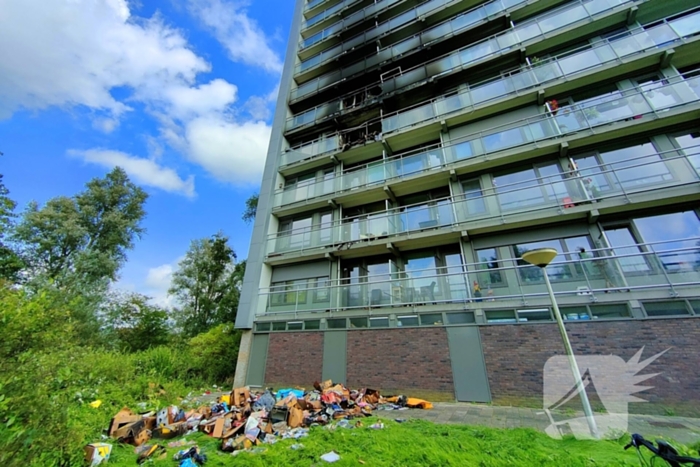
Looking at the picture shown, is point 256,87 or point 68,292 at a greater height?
point 256,87

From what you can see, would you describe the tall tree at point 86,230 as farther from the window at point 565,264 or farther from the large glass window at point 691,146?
the large glass window at point 691,146

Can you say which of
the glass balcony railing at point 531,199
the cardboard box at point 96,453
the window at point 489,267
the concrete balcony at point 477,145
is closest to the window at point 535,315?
the window at point 489,267

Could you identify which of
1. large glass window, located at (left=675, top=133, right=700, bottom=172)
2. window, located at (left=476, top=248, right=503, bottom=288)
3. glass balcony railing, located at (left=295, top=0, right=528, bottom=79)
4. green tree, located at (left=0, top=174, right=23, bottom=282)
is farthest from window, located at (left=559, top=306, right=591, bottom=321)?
green tree, located at (left=0, top=174, right=23, bottom=282)

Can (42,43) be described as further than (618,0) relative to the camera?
No

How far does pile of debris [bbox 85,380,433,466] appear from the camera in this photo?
4.54 meters

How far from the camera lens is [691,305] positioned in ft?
19.1

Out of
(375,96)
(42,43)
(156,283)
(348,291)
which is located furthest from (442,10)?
(156,283)

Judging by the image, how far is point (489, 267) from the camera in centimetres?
884

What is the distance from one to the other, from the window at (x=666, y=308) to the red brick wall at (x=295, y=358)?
8.87 m

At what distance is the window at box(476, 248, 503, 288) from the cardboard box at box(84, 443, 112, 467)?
908 cm

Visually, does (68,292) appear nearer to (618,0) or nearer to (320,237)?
(320,237)

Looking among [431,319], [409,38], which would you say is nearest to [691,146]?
[431,319]

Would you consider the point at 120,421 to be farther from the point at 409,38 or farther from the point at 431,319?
the point at 409,38

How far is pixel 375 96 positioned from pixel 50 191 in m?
23.5
